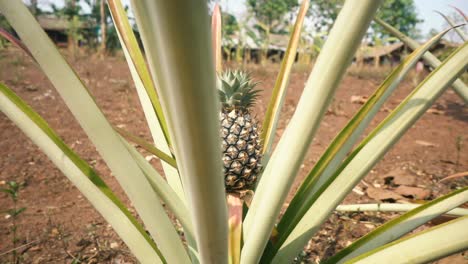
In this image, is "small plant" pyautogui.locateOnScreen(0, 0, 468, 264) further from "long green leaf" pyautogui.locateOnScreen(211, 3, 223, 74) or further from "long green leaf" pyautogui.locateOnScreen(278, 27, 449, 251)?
"long green leaf" pyautogui.locateOnScreen(211, 3, 223, 74)

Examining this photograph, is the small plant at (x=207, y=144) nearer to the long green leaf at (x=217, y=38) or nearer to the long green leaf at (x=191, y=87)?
the long green leaf at (x=191, y=87)

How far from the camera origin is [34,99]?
9.77 ft

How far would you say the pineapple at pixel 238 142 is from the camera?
0.95m

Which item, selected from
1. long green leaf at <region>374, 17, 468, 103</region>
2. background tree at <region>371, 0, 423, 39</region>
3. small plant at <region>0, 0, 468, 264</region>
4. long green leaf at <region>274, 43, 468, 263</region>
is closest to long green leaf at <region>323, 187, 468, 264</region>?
small plant at <region>0, 0, 468, 264</region>

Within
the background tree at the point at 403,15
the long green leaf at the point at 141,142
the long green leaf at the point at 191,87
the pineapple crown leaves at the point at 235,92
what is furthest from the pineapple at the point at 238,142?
the background tree at the point at 403,15

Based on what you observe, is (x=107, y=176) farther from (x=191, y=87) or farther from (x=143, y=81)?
(x=191, y=87)

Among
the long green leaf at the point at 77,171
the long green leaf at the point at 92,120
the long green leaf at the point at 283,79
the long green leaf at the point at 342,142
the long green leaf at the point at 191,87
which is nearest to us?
the long green leaf at the point at 191,87

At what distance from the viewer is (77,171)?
493 mm

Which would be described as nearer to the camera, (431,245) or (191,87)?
(191,87)

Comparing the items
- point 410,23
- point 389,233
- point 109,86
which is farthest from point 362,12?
point 410,23

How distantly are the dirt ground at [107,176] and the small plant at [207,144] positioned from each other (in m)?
0.61

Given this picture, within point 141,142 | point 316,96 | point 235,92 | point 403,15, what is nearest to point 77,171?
point 141,142

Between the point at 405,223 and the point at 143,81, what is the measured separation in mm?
658

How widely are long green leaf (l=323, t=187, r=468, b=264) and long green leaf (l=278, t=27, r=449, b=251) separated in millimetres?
125
